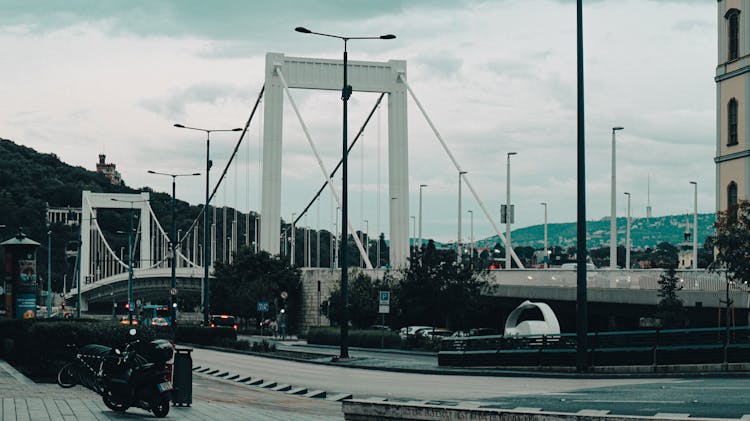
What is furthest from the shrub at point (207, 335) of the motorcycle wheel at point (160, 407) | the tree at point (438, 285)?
the motorcycle wheel at point (160, 407)

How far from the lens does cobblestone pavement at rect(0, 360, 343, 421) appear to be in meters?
18.1

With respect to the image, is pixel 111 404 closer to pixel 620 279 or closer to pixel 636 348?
pixel 636 348

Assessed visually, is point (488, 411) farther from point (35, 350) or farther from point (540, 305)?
point (540, 305)

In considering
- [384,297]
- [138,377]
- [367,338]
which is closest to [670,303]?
[384,297]

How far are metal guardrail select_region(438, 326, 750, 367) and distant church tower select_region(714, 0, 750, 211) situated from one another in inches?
967

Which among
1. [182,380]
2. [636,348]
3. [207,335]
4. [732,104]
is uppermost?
[732,104]

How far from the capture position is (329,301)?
8081 centimetres

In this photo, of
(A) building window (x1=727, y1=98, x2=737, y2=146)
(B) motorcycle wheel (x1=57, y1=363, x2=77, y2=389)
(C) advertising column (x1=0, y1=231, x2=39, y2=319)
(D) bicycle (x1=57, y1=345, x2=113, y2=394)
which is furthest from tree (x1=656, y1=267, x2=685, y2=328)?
(D) bicycle (x1=57, y1=345, x2=113, y2=394)

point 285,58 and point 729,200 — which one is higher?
point 285,58

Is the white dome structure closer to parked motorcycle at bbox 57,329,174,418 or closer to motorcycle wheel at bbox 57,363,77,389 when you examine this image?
motorcycle wheel at bbox 57,363,77,389

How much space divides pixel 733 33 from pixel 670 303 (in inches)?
605

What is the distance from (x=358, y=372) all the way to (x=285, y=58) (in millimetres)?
47356

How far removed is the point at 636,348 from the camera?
29.5 m

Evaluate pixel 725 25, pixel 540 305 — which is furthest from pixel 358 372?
pixel 725 25
